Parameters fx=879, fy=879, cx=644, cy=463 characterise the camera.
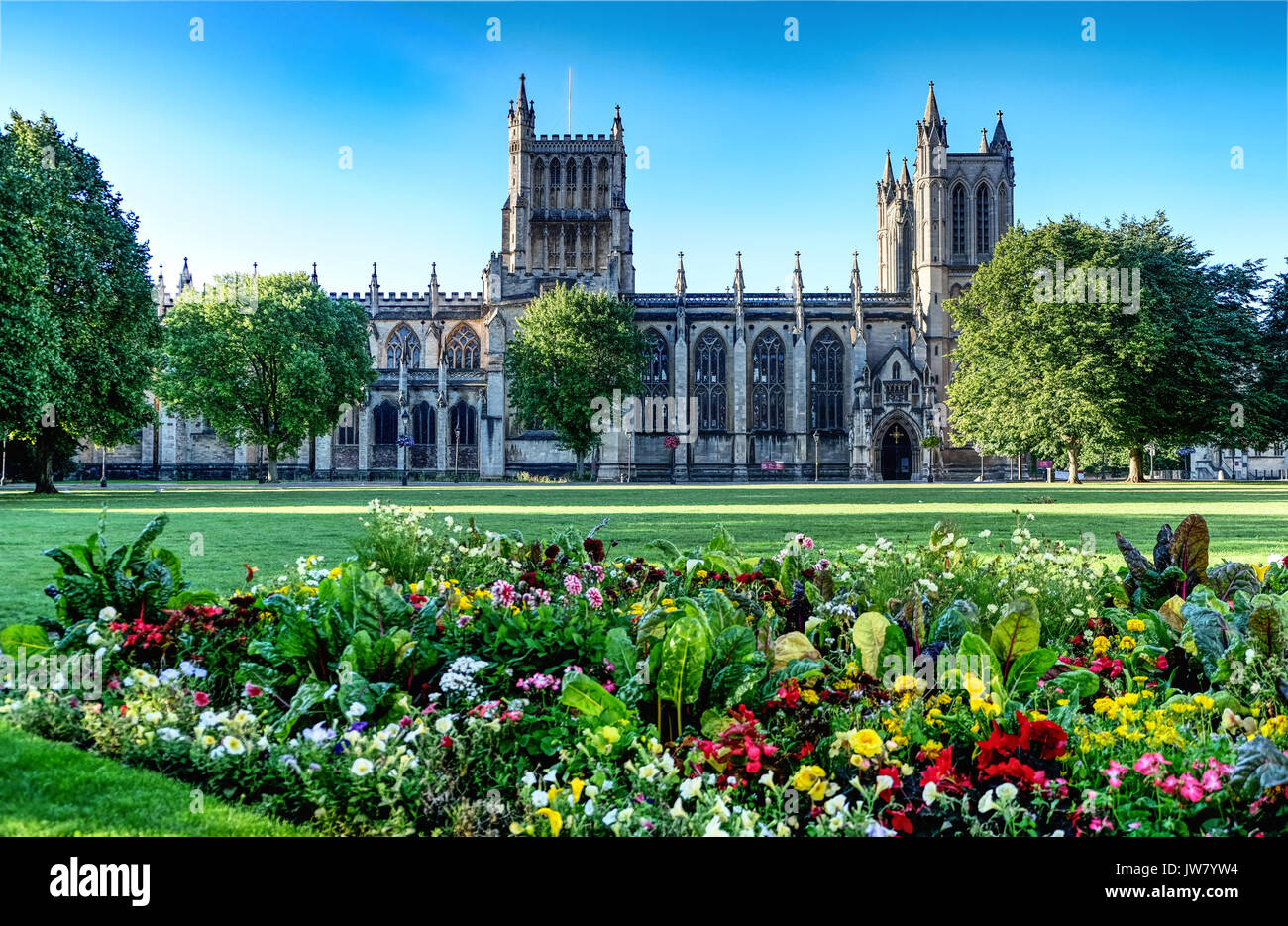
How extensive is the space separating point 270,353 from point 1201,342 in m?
45.9

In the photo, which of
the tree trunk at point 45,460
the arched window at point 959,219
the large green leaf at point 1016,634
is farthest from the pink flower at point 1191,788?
the arched window at point 959,219

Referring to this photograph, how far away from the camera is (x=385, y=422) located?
63812 mm

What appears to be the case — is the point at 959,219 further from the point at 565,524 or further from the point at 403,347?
the point at 565,524

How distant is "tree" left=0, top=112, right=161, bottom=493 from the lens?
25.0 metres

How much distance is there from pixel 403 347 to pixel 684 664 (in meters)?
71.7

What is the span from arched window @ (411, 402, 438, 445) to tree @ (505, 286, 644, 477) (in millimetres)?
11108

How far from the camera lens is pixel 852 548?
10.3 meters

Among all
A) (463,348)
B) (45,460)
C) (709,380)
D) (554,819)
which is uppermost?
(463,348)

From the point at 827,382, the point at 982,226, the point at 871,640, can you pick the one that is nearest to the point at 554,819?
the point at 871,640

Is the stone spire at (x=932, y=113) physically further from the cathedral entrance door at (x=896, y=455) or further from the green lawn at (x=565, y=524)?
the green lawn at (x=565, y=524)

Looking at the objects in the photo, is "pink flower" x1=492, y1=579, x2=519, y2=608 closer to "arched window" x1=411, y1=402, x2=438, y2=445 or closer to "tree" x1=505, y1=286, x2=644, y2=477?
"tree" x1=505, y1=286, x2=644, y2=477

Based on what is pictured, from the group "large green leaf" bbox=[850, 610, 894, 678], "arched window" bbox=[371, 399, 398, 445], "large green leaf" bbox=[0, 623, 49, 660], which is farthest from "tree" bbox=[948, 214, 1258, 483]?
"large green leaf" bbox=[0, 623, 49, 660]
